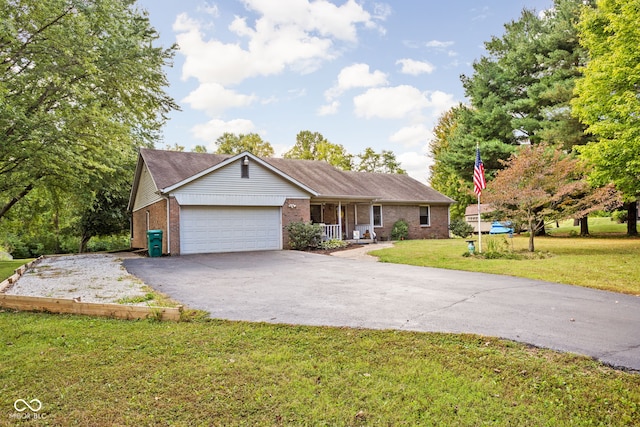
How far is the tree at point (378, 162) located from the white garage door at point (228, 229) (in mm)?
28459

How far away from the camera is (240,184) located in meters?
16.9

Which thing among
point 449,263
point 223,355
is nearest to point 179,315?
point 223,355

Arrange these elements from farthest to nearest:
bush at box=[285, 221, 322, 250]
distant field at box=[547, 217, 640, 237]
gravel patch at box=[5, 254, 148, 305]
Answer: distant field at box=[547, 217, 640, 237] → bush at box=[285, 221, 322, 250] → gravel patch at box=[5, 254, 148, 305]

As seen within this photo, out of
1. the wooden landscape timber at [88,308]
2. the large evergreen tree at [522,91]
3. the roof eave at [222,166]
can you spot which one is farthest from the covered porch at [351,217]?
the wooden landscape timber at [88,308]

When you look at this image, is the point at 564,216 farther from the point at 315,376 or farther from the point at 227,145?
the point at 227,145

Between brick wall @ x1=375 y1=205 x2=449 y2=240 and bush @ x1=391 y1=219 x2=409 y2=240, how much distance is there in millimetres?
251

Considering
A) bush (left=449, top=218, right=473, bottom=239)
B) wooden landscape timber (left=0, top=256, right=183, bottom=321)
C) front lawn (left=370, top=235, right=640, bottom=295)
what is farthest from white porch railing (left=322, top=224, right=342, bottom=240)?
wooden landscape timber (left=0, top=256, right=183, bottom=321)

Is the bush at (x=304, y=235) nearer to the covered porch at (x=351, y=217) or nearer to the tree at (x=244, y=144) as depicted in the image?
the covered porch at (x=351, y=217)

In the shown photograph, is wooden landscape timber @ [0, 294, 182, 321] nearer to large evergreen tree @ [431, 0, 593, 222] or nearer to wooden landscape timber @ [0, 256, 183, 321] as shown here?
wooden landscape timber @ [0, 256, 183, 321]

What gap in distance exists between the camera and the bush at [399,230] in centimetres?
2319

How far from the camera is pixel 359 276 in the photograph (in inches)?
373

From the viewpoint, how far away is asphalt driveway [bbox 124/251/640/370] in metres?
A: 4.69

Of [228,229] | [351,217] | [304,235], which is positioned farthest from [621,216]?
[228,229]

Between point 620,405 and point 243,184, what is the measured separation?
15365 millimetres
